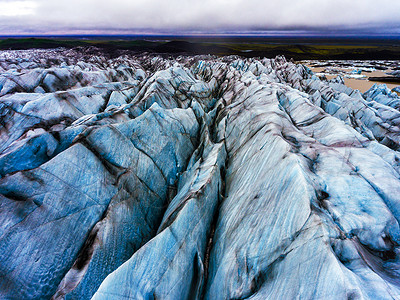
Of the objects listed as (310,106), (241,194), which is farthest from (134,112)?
(310,106)

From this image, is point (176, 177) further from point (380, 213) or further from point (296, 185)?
point (380, 213)

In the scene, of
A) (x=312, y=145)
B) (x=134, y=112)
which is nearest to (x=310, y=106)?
(x=312, y=145)

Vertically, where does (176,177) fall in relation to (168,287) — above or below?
below

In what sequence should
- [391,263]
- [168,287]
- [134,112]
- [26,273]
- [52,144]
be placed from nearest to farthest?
1. [391,263]
2. [168,287]
3. [26,273]
4. [52,144]
5. [134,112]

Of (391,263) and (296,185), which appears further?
(296,185)

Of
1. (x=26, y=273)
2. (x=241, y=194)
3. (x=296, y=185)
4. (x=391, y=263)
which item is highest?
(x=296, y=185)

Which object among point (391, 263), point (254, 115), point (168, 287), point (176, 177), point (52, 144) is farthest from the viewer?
point (254, 115)

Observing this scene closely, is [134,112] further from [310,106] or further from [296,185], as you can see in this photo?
[310,106]

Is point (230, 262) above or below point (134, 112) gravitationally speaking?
below

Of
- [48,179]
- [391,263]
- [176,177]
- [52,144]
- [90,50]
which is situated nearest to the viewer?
[391,263]
